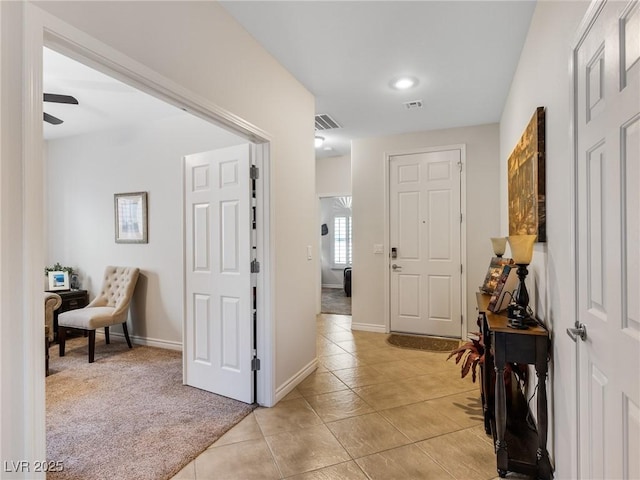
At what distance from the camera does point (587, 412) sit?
130cm

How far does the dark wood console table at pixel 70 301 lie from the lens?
4.09 meters

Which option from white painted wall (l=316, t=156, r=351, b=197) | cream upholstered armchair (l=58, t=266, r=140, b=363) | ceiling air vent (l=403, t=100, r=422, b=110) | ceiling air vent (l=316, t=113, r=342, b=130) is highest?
ceiling air vent (l=316, t=113, r=342, b=130)

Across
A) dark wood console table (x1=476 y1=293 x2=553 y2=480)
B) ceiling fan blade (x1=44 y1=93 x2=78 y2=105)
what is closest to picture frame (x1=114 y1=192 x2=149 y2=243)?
ceiling fan blade (x1=44 y1=93 x2=78 y2=105)

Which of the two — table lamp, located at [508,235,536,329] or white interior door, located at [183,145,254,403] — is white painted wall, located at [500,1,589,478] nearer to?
table lamp, located at [508,235,536,329]

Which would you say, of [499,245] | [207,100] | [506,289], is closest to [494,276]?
[499,245]

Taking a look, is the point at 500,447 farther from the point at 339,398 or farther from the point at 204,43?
the point at 204,43

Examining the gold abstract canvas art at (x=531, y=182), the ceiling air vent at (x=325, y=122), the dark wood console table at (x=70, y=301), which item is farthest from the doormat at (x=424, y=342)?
the dark wood console table at (x=70, y=301)

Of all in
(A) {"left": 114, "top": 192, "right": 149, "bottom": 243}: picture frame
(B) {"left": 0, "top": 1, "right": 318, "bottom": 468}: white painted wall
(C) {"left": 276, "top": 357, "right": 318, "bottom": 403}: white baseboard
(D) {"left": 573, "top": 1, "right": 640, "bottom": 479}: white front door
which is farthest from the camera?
(A) {"left": 114, "top": 192, "right": 149, "bottom": 243}: picture frame

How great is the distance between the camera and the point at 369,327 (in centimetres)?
463

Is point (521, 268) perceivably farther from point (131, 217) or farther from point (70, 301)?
point (70, 301)

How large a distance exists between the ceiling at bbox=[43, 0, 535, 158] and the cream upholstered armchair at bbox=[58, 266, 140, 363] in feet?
6.08

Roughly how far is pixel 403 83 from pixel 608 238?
2.39 metres

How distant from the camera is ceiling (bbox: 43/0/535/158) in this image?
2.09 metres

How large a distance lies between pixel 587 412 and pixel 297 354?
2.09 meters
